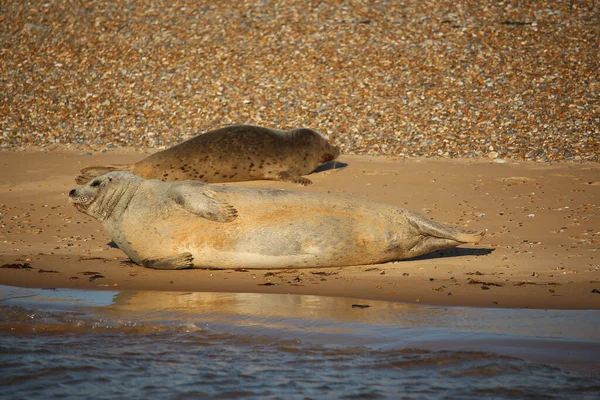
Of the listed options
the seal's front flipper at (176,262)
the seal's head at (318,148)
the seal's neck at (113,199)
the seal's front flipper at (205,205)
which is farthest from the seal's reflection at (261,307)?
the seal's head at (318,148)

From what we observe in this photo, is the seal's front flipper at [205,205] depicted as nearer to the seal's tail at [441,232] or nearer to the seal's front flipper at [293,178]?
the seal's tail at [441,232]

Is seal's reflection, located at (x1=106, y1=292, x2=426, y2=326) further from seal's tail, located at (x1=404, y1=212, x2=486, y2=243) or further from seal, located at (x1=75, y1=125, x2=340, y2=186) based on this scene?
seal, located at (x1=75, y1=125, x2=340, y2=186)

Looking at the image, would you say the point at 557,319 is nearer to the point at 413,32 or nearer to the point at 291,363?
the point at 291,363

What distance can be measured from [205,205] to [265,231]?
1.63 ft

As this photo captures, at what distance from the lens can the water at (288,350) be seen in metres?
4.03

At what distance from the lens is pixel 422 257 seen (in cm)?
701

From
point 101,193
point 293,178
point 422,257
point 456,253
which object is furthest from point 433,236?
point 293,178

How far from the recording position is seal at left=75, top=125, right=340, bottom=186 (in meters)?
10.4

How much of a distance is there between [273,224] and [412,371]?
257 cm

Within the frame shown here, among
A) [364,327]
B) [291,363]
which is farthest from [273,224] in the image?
[291,363]

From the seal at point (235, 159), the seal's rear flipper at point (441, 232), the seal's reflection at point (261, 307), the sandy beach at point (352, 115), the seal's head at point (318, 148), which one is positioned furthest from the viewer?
the seal's head at point (318, 148)

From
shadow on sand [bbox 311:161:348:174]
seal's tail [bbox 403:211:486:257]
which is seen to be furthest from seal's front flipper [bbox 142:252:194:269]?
shadow on sand [bbox 311:161:348:174]

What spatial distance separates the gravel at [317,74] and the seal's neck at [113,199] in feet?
18.4

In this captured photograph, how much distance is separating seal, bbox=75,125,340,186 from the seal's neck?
3.04 m
